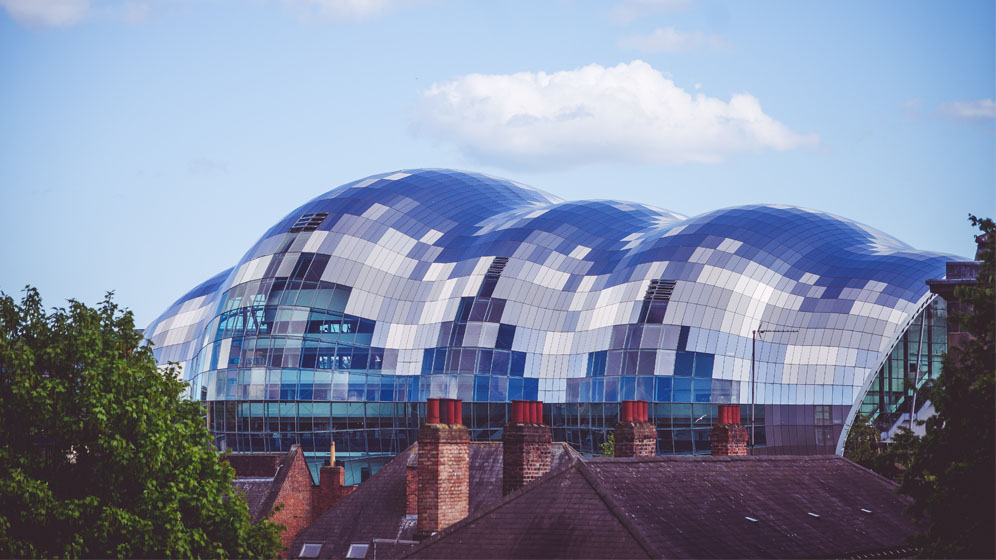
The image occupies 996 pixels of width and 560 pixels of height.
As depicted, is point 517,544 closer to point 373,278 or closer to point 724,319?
point 724,319

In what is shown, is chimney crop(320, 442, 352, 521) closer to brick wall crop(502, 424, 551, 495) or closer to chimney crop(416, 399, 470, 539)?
chimney crop(416, 399, 470, 539)

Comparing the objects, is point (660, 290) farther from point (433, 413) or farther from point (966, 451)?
point (966, 451)

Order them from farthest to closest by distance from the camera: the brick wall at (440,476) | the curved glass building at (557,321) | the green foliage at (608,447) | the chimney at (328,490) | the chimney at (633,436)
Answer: the curved glass building at (557,321) < the green foliage at (608,447) < the chimney at (328,490) < the chimney at (633,436) < the brick wall at (440,476)

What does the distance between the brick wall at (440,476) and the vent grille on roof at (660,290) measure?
172 ft

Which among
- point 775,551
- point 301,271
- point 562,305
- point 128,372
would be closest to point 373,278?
point 301,271

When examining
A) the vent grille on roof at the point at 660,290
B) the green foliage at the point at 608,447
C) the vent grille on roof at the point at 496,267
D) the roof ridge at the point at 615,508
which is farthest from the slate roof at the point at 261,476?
the roof ridge at the point at 615,508

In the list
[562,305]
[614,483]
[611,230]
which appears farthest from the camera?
[611,230]

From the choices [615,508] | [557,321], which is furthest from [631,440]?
[557,321]

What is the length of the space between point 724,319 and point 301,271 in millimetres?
33732

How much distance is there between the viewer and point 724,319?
286ft

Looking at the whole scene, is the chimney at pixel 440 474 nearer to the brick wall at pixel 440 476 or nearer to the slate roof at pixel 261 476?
the brick wall at pixel 440 476

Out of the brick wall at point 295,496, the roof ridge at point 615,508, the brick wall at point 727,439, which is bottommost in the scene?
the brick wall at point 295,496

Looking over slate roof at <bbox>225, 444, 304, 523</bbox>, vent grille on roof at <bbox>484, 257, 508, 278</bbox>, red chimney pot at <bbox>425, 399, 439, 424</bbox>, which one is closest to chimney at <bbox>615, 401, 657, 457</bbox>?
red chimney pot at <bbox>425, 399, 439, 424</bbox>

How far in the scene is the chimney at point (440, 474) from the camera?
Result: 120 ft
